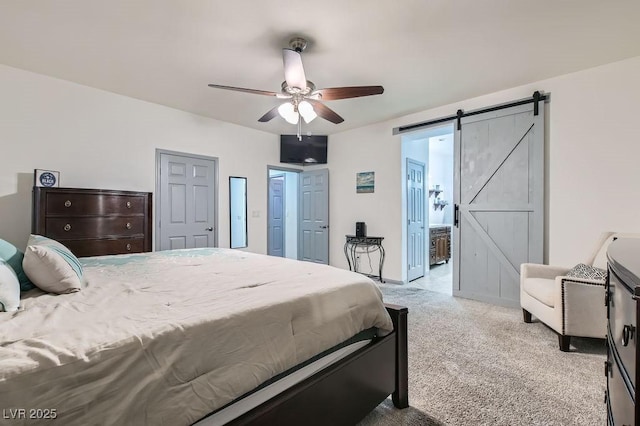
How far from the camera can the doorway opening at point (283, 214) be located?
6.52 metres

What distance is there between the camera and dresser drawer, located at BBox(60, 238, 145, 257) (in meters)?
2.94

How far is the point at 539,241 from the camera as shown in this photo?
341 centimetres

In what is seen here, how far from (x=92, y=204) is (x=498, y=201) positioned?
4594mm

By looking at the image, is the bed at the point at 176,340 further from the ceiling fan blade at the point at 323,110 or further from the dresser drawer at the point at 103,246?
the ceiling fan blade at the point at 323,110

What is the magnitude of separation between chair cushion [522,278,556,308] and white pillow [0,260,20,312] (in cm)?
346

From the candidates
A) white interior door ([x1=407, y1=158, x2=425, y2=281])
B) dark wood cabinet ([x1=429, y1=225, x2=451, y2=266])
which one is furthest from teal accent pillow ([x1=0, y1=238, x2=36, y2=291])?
dark wood cabinet ([x1=429, y1=225, x2=451, y2=266])

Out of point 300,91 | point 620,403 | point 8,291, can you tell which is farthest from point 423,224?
point 8,291

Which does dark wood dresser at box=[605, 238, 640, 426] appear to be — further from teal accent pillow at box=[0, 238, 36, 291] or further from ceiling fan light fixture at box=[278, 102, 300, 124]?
ceiling fan light fixture at box=[278, 102, 300, 124]

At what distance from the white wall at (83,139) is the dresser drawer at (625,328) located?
4.50 meters

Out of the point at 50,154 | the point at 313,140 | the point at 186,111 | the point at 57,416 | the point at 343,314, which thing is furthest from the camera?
the point at 313,140

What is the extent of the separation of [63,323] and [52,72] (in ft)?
11.4

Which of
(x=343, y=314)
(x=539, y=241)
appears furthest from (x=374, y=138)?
(x=343, y=314)

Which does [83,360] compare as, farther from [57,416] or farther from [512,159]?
[512,159]

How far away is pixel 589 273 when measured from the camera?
8.41 ft
